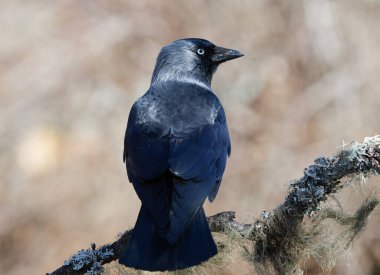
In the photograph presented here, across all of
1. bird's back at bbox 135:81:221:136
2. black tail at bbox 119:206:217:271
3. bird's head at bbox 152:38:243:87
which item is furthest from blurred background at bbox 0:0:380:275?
black tail at bbox 119:206:217:271

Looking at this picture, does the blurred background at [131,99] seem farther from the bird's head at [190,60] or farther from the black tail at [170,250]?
the black tail at [170,250]

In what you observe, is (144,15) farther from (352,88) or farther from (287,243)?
(287,243)

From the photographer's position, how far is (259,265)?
390 cm

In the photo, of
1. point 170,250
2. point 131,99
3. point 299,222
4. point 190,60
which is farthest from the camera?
point 131,99

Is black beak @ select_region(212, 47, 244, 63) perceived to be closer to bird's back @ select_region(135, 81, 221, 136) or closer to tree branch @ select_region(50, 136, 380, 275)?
bird's back @ select_region(135, 81, 221, 136)

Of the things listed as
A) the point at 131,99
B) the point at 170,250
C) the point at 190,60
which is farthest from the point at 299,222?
the point at 131,99

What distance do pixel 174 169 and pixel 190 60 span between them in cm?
152

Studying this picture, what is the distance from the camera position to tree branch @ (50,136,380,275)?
11.5 feet

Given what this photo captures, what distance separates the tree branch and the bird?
165mm

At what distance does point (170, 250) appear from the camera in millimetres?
3971

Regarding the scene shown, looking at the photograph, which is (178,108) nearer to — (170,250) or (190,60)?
(190,60)

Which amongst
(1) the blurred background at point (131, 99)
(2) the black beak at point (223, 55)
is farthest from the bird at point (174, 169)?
(1) the blurred background at point (131, 99)

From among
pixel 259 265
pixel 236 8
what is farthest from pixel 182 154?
pixel 236 8

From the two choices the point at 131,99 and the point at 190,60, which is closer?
the point at 190,60
